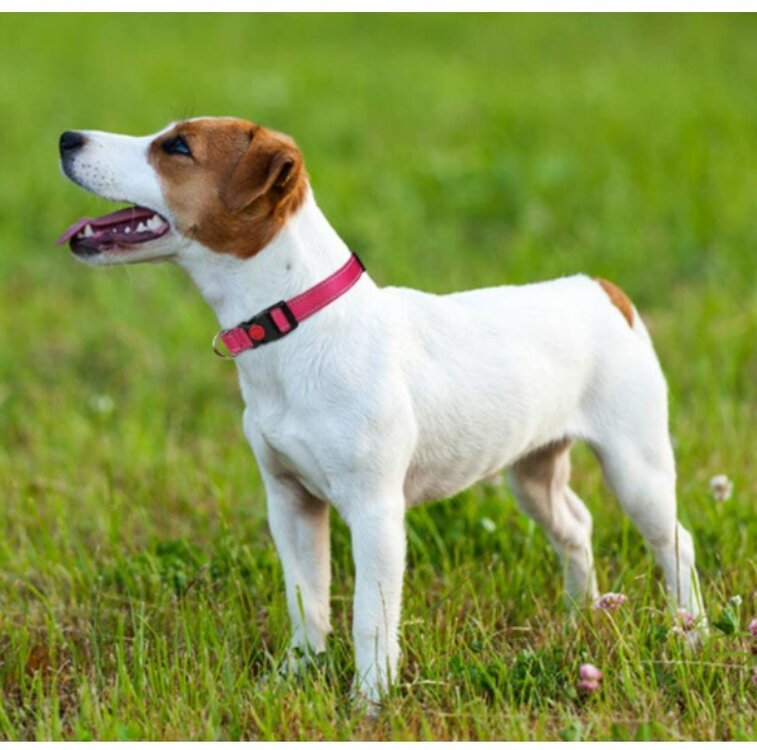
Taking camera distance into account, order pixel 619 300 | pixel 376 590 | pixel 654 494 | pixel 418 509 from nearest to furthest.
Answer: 1. pixel 376 590
2. pixel 654 494
3. pixel 619 300
4. pixel 418 509

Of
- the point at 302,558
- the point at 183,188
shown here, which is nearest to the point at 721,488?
the point at 302,558

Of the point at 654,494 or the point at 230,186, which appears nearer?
the point at 230,186

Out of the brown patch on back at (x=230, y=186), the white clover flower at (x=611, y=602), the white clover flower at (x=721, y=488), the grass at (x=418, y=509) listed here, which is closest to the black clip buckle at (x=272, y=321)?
the brown patch on back at (x=230, y=186)

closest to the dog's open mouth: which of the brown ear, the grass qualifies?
the brown ear

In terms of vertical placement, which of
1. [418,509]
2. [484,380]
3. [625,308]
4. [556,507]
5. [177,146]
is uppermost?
[177,146]

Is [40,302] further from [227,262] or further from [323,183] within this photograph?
[227,262]

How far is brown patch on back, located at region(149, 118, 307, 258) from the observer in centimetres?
393

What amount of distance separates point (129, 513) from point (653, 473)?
7.45 feet

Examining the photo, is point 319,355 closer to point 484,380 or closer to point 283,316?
point 283,316

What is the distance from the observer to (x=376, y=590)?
402 centimetres

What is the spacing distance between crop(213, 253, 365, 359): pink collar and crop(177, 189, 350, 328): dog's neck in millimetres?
20

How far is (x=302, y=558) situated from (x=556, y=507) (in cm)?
103

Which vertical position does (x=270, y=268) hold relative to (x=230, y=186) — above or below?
below

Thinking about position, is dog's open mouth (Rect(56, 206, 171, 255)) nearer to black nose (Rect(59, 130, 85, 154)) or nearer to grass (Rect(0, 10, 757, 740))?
black nose (Rect(59, 130, 85, 154))
